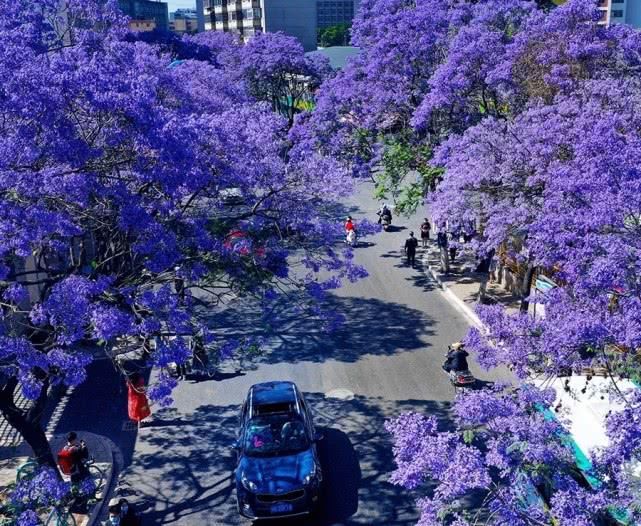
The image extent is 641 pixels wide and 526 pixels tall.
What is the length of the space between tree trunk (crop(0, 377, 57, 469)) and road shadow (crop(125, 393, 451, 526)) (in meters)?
1.89

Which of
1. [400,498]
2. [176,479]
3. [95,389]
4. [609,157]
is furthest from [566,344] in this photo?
[95,389]

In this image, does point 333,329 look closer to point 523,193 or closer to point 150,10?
point 523,193

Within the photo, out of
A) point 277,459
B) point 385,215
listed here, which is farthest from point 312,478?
point 385,215

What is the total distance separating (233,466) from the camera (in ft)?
44.4

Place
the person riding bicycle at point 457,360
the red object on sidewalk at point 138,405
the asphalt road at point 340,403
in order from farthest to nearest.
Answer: the person riding bicycle at point 457,360 < the red object on sidewalk at point 138,405 < the asphalt road at point 340,403

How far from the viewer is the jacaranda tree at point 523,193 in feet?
24.8

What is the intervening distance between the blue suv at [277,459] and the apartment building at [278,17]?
7467 centimetres

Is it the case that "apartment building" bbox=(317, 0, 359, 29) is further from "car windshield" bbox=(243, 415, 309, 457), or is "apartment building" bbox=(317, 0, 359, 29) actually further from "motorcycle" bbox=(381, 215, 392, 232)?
"car windshield" bbox=(243, 415, 309, 457)

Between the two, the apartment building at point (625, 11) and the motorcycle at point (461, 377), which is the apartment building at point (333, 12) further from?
the motorcycle at point (461, 377)

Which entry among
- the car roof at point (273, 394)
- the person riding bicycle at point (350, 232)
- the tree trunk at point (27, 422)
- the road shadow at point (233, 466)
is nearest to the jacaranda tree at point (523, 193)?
the road shadow at point (233, 466)

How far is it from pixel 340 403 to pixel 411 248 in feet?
33.2

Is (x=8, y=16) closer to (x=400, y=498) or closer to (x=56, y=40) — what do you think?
(x=56, y=40)

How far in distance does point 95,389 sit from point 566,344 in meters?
11.3

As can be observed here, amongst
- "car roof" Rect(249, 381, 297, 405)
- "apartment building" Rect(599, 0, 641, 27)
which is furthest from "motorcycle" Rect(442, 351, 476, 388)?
"apartment building" Rect(599, 0, 641, 27)
